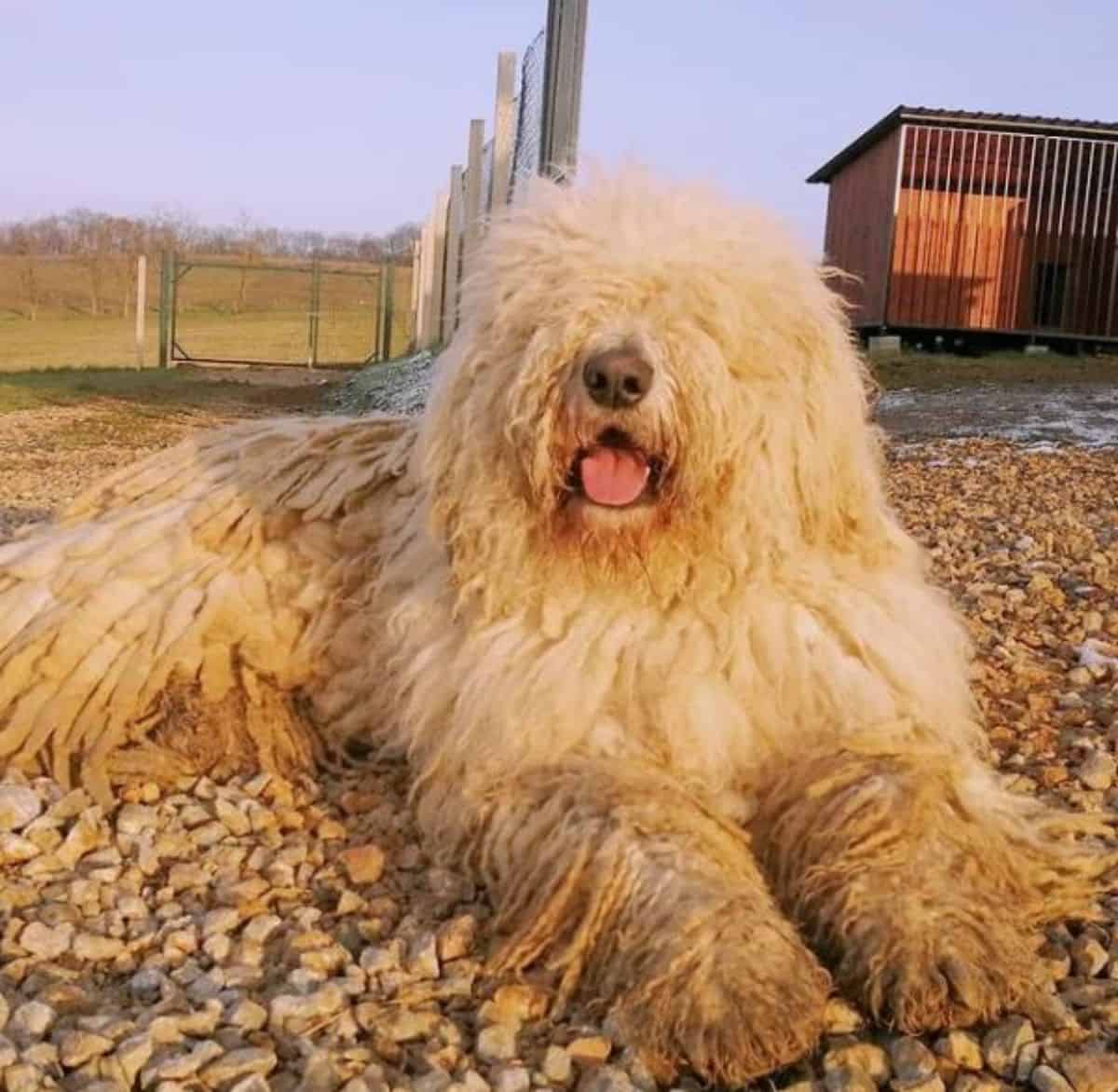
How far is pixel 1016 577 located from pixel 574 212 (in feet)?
11.0

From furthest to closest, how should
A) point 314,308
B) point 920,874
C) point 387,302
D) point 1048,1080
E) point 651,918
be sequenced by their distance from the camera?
point 314,308 → point 387,302 → point 920,874 → point 651,918 → point 1048,1080

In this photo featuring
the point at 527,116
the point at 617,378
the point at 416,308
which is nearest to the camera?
the point at 617,378

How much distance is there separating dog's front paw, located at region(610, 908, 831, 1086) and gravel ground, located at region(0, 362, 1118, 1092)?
0.05 meters

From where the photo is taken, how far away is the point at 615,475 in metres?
3.21

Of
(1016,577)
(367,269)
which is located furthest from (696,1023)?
(367,269)

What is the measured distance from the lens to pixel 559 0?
796cm

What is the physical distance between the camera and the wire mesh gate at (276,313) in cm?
2981

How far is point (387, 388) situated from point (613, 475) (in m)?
15.6

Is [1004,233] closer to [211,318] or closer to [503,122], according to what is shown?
[503,122]

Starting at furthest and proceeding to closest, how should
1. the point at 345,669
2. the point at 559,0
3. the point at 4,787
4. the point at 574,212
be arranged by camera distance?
the point at 559,0 < the point at 345,669 < the point at 4,787 < the point at 574,212

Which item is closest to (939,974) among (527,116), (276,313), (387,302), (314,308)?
(527,116)

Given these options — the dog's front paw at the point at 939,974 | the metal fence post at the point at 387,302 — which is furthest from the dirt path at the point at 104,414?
the dog's front paw at the point at 939,974

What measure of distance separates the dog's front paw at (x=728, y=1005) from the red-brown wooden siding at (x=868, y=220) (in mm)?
21124

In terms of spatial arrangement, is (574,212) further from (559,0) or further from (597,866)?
(559,0)
